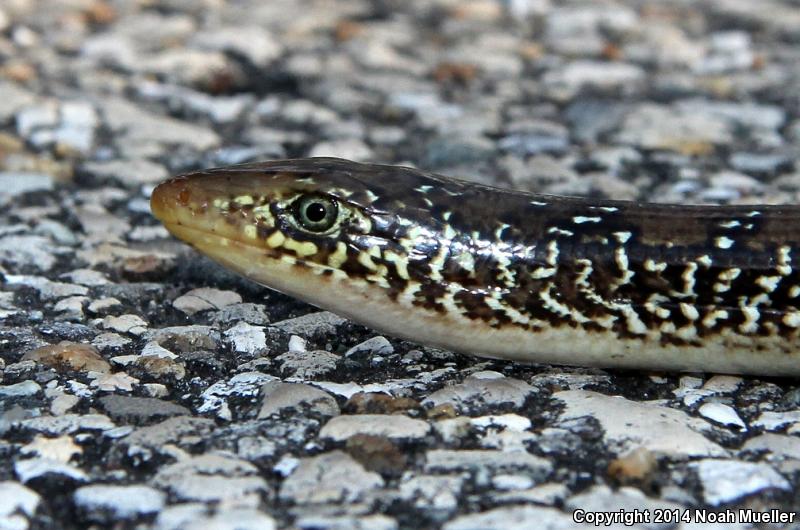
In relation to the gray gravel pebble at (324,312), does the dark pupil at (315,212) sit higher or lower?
higher

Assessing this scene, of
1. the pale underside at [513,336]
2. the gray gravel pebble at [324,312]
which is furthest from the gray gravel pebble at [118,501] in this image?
the pale underside at [513,336]

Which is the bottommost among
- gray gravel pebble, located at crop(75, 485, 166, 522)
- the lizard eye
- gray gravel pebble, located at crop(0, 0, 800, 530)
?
gray gravel pebble, located at crop(75, 485, 166, 522)

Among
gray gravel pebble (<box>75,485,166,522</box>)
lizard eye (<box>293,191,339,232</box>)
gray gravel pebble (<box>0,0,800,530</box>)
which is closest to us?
gray gravel pebble (<box>75,485,166,522</box>)

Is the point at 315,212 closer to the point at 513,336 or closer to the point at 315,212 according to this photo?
the point at 315,212

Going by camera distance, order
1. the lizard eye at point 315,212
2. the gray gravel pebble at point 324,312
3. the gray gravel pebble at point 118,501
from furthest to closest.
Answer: the lizard eye at point 315,212 → the gray gravel pebble at point 324,312 → the gray gravel pebble at point 118,501

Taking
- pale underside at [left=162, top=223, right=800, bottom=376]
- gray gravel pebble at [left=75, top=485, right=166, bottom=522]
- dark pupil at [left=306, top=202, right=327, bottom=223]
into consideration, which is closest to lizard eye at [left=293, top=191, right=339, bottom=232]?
dark pupil at [left=306, top=202, right=327, bottom=223]

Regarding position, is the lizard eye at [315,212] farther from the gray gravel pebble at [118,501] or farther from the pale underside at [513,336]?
the gray gravel pebble at [118,501]

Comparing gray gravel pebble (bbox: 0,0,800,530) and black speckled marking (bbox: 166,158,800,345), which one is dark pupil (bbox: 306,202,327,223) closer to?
black speckled marking (bbox: 166,158,800,345)
